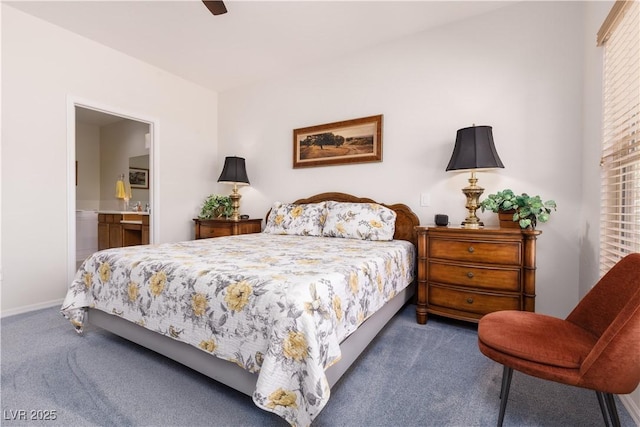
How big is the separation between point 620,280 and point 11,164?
169 inches

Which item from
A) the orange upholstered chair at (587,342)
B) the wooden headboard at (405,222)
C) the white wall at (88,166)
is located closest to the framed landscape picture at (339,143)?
the wooden headboard at (405,222)

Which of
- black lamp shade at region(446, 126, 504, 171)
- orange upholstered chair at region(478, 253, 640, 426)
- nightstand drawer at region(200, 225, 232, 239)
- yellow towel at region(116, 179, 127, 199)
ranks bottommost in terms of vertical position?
orange upholstered chair at region(478, 253, 640, 426)

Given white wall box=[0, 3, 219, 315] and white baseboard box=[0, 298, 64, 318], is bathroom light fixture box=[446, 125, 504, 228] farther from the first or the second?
white baseboard box=[0, 298, 64, 318]

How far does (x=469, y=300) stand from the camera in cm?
224

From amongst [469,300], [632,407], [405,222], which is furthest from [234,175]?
[632,407]

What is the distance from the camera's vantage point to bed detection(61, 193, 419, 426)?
1123mm

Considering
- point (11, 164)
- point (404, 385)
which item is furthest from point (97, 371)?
point (11, 164)

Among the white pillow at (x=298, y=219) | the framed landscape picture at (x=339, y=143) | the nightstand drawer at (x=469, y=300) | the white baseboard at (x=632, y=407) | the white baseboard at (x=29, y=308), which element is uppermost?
the framed landscape picture at (x=339, y=143)

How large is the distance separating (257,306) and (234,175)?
113 inches

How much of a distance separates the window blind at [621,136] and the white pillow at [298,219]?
7.09 ft

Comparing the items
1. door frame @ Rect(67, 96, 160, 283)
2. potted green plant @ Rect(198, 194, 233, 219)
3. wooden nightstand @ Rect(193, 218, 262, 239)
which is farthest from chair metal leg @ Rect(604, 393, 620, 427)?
door frame @ Rect(67, 96, 160, 283)

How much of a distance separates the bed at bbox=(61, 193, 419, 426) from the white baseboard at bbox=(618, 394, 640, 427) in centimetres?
123

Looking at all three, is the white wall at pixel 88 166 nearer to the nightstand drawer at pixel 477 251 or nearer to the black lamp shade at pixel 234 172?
the black lamp shade at pixel 234 172

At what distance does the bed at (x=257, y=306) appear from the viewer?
1123mm
